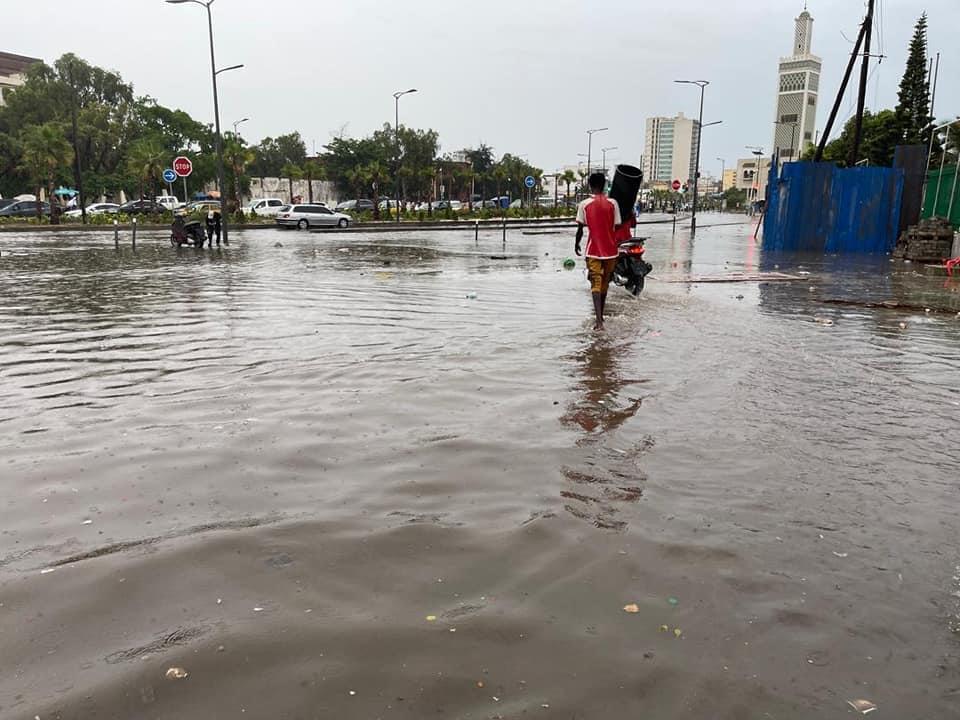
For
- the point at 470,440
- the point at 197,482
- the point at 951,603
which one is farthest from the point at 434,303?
the point at 951,603

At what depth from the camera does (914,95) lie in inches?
1992

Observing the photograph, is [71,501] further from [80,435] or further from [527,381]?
[527,381]

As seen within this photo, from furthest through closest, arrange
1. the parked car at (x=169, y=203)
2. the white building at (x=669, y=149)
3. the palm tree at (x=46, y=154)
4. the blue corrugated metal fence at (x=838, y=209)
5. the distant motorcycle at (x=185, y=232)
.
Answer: the white building at (x=669, y=149) < the parked car at (x=169, y=203) < the palm tree at (x=46, y=154) < the distant motorcycle at (x=185, y=232) < the blue corrugated metal fence at (x=838, y=209)

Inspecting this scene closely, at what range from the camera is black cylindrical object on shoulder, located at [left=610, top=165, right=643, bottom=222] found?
10508mm

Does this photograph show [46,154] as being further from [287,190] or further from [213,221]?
[287,190]

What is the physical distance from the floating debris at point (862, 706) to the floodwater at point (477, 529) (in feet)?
0.10

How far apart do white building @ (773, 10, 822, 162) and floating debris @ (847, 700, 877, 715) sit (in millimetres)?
153232

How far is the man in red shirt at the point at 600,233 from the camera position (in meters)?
8.66

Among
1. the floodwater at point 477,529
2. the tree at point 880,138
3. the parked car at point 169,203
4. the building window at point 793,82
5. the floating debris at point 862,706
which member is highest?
the building window at point 793,82

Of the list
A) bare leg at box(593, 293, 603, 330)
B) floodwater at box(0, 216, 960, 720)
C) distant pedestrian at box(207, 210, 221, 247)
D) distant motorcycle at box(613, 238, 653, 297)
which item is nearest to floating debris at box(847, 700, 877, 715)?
A: floodwater at box(0, 216, 960, 720)

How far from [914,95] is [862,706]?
59.6 metres

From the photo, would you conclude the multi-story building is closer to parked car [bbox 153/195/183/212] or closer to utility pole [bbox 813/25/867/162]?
parked car [bbox 153/195/183/212]

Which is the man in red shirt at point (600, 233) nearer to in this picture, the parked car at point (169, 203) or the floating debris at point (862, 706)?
the floating debris at point (862, 706)

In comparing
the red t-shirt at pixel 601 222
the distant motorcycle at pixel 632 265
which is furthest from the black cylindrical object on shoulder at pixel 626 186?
the red t-shirt at pixel 601 222
